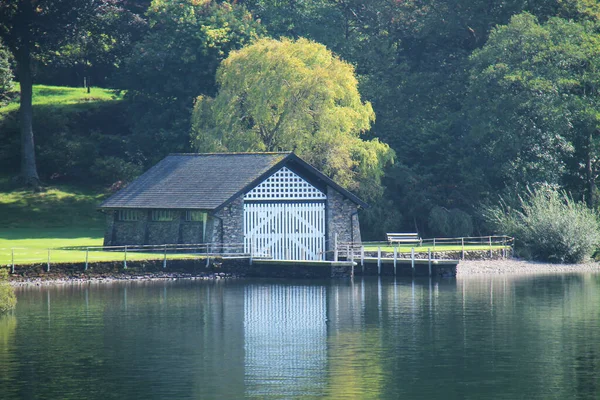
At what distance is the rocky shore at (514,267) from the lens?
56878mm

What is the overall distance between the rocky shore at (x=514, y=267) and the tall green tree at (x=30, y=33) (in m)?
34.3

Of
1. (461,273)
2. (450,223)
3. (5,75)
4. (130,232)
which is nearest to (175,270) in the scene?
(130,232)

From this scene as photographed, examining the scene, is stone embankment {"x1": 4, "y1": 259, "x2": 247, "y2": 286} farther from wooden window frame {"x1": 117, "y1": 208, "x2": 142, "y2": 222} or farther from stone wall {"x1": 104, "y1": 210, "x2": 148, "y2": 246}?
wooden window frame {"x1": 117, "y1": 208, "x2": 142, "y2": 222}

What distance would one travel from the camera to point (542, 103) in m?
68.6

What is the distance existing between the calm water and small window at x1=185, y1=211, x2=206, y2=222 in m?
6.02

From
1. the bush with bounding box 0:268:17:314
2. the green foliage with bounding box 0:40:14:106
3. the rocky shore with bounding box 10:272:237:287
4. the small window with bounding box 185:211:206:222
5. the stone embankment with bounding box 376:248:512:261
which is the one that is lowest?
the bush with bounding box 0:268:17:314

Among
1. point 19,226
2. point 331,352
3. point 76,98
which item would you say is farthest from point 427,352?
point 76,98

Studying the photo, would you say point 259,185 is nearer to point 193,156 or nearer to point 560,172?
point 193,156

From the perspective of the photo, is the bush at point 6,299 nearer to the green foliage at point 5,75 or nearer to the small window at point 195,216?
the small window at point 195,216

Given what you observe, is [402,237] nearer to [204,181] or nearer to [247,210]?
[247,210]

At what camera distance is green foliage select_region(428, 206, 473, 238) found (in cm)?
6947

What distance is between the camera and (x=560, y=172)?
6938 centimetres

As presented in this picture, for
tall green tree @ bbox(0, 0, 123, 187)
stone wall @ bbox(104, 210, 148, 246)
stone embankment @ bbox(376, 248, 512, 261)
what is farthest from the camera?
tall green tree @ bbox(0, 0, 123, 187)

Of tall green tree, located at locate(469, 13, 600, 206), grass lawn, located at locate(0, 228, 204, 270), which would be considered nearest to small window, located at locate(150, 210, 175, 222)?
grass lawn, located at locate(0, 228, 204, 270)
